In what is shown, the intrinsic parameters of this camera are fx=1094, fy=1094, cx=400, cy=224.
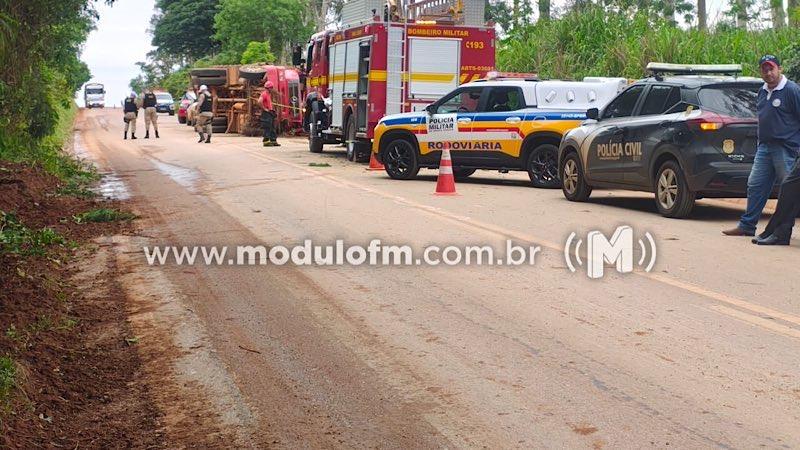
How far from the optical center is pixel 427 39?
2291cm

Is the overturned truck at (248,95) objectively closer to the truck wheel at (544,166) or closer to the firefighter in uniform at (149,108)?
the firefighter in uniform at (149,108)

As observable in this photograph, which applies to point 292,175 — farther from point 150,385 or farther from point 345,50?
point 150,385

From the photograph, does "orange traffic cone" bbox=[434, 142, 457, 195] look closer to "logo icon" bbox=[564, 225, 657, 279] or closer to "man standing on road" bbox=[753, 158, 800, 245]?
"logo icon" bbox=[564, 225, 657, 279]

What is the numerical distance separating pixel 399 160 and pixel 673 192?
24.0 ft

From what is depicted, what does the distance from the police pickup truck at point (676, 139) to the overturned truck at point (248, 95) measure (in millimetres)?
21517

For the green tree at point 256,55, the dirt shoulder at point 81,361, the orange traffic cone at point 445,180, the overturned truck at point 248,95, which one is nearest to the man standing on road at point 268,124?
the overturned truck at point 248,95

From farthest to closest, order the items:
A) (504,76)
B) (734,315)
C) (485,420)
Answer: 1. (504,76)
2. (734,315)
3. (485,420)

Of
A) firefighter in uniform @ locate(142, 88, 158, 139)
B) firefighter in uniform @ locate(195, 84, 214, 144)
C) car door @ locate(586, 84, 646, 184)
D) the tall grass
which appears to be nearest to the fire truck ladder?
the tall grass

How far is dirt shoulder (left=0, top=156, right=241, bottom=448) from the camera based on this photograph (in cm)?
534

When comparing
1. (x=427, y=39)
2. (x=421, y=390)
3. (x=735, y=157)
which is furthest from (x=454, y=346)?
(x=427, y=39)

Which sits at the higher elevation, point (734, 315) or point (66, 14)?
point (66, 14)

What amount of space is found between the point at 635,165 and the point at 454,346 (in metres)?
7.77

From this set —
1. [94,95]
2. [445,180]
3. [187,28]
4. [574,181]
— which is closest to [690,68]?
[574,181]

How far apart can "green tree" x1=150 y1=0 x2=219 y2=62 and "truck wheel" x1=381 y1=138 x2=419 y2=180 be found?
215 ft
